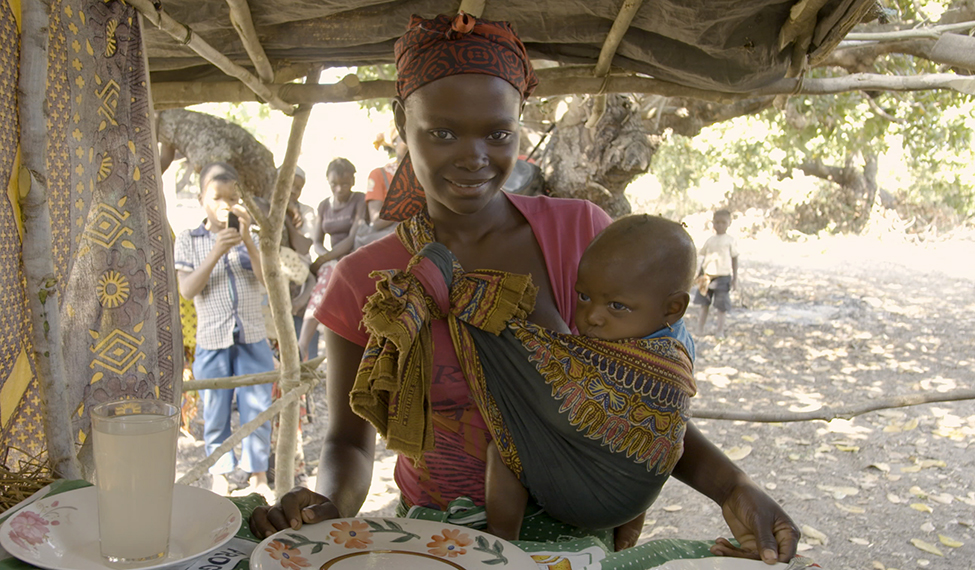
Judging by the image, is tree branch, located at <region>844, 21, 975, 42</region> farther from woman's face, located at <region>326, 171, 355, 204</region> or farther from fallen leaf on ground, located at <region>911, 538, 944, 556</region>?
woman's face, located at <region>326, 171, 355, 204</region>

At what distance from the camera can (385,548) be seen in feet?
4.17

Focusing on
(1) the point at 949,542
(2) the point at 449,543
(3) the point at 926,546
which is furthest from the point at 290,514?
(1) the point at 949,542

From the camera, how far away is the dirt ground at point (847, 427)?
4.88 m

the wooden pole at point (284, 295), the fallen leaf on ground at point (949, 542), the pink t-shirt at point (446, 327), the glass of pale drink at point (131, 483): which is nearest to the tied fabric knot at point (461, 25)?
the pink t-shirt at point (446, 327)

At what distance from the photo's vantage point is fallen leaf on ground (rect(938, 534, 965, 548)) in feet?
15.1

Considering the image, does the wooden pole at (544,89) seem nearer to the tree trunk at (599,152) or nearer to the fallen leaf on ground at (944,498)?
the tree trunk at (599,152)

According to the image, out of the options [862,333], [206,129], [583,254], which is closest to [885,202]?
[862,333]

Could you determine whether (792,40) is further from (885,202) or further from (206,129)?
(885,202)

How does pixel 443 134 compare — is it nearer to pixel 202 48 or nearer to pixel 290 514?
pixel 290 514

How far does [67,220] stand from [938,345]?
413 inches

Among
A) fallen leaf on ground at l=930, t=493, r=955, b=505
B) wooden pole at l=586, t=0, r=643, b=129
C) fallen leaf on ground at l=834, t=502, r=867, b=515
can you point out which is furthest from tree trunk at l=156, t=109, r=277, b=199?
fallen leaf on ground at l=930, t=493, r=955, b=505

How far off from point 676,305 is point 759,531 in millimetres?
515

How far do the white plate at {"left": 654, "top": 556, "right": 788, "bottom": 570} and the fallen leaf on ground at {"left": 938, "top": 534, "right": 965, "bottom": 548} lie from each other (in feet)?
13.8

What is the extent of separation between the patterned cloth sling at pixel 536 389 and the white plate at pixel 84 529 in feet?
1.28
